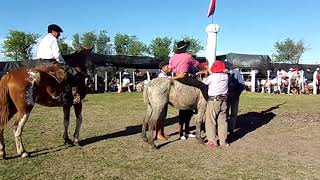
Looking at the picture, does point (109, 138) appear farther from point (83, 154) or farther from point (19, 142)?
point (19, 142)

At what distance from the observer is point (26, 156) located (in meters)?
7.46

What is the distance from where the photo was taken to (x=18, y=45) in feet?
219

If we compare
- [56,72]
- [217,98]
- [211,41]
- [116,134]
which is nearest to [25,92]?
[56,72]

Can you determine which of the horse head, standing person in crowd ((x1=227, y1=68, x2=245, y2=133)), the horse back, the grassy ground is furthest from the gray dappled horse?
the horse head

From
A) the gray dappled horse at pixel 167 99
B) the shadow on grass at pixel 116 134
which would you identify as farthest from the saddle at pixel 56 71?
the gray dappled horse at pixel 167 99

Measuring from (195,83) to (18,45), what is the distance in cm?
6307

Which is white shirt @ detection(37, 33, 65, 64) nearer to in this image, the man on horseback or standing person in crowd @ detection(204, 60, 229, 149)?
the man on horseback

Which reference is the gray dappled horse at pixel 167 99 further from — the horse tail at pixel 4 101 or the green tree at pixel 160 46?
the green tree at pixel 160 46

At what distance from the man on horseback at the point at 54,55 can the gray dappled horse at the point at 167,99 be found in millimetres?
1558

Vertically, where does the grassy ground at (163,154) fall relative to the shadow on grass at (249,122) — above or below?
below

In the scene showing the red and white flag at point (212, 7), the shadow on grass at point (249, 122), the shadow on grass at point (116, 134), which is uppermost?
the red and white flag at point (212, 7)

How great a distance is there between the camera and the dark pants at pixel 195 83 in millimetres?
8677

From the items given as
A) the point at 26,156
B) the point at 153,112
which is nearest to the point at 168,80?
the point at 153,112

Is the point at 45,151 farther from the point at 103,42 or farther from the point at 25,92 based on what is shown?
the point at 103,42
